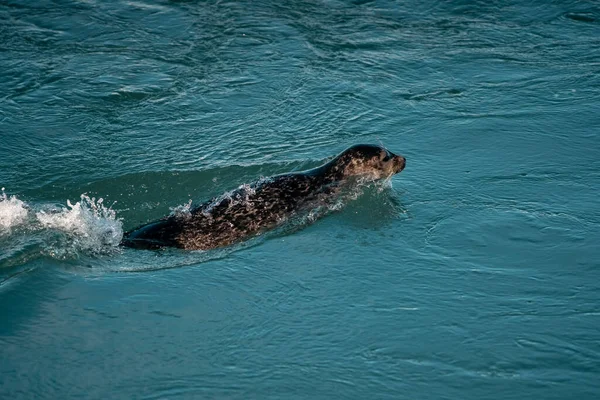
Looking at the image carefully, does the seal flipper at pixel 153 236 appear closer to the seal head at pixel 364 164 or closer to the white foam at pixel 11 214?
the white foam at pixel 11 214

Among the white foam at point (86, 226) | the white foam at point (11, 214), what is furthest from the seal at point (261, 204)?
the white foam at point (11, 214)

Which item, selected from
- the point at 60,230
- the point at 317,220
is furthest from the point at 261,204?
the point at 60,230

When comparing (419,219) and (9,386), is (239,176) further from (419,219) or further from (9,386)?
(9,386)

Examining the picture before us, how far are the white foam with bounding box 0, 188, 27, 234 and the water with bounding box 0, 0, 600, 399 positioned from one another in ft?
0.11

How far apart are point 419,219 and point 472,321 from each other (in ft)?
6.55

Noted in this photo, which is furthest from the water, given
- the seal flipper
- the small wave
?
the seal flipper

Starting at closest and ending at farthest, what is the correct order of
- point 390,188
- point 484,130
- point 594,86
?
point 390,188 < point 484,130 < point 594,86

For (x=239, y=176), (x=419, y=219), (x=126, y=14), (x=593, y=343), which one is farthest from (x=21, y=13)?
(x=593, y=343)

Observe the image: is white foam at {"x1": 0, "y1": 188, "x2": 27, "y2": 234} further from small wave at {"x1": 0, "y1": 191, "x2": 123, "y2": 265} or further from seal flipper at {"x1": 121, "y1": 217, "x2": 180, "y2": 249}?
seal flipper at {"x1": 121, "y1": 217, "x2": 180, "y2": 249}

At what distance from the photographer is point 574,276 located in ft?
24.3

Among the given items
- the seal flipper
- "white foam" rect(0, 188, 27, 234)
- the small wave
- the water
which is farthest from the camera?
"white foam" rect(0, 188, 27, 234)

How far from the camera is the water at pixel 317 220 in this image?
20.7ft

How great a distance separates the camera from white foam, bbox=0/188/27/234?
8359mm

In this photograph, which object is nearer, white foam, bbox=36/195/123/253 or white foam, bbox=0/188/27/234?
white foam, bbox=36/195/123/253
